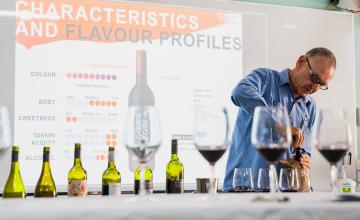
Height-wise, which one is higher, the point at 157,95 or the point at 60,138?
the point at 157,95

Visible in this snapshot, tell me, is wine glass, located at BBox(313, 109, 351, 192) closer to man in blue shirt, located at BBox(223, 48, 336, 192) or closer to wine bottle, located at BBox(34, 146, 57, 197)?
man in blue shirt, located at BBox(223, 48, 336, 192)

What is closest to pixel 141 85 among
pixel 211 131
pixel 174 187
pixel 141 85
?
pixel 141 85

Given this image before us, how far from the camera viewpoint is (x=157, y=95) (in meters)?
3.23

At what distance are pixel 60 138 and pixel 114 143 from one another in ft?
1.02

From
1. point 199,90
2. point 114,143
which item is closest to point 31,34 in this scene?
point 114,143

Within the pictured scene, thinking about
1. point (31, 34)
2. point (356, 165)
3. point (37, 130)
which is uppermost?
point (31, 34)

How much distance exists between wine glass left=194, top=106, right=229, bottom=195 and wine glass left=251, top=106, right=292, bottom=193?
55 mm

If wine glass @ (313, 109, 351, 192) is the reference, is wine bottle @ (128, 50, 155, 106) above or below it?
above

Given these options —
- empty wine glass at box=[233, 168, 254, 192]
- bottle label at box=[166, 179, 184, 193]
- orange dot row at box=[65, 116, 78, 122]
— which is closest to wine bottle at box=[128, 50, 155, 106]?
orange dot row at box=[65, 116, 78, 122]

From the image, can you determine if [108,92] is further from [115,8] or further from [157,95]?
[115,8]

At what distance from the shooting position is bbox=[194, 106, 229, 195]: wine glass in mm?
972

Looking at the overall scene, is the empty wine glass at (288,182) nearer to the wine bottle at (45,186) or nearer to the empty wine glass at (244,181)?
the empty wine glass at (244,181)

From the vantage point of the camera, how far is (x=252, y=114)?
2090 millimetres

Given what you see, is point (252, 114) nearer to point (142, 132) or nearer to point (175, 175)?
point (175, 175)
